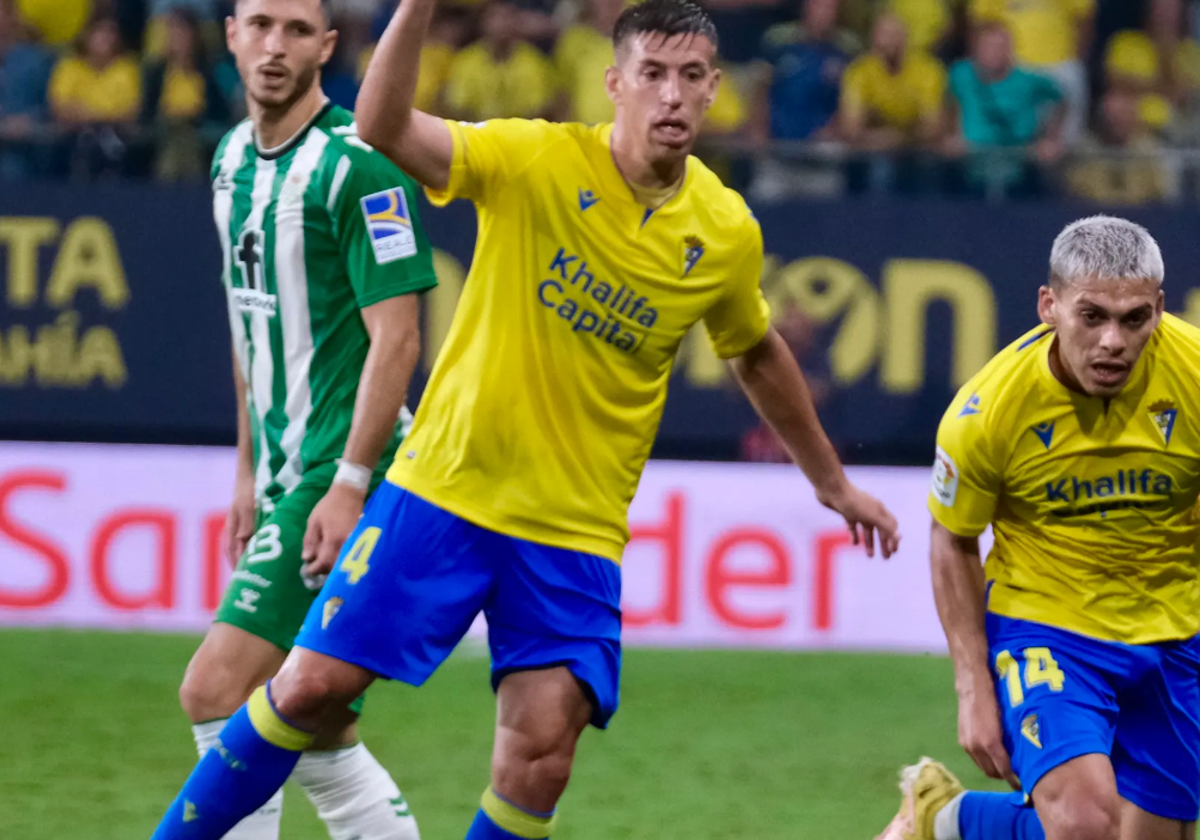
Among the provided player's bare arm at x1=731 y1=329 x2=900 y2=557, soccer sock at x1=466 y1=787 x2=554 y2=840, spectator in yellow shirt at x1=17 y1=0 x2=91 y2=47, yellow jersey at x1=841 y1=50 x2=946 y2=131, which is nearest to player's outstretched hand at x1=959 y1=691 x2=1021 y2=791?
player's bare arm at x1=731 y1=329 x2=900 y2=557

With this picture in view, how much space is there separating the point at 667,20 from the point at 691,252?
0.47 meters

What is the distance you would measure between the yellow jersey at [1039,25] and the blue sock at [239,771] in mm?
7473

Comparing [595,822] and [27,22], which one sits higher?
[27,22]

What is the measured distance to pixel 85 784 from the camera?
5.76 m

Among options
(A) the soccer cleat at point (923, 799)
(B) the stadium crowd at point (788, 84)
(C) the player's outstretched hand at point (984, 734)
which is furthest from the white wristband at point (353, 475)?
(B) the stadium crowd at point (788, 84)

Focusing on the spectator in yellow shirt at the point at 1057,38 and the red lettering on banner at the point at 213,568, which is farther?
the spectator in yellow shirt at the point at 1057,38

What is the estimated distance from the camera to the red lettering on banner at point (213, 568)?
831 cm

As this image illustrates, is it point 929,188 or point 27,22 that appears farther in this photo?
point 27,22

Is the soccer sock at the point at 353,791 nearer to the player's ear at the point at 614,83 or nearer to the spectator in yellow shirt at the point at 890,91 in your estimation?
the player's ear at the point at 614,83

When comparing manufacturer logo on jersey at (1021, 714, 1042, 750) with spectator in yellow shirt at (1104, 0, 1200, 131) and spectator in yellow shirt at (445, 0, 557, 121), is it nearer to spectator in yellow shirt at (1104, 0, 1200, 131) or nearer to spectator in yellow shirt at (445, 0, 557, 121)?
spectator in yellow shirt at (445, 0, 557, 121)

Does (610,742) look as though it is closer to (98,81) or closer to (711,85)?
(711,85)

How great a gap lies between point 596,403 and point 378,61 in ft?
2.65

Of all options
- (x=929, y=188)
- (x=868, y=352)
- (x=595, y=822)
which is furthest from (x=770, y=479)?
(x=595, y=822)

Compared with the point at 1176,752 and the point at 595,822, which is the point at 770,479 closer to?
the point at 595,822
